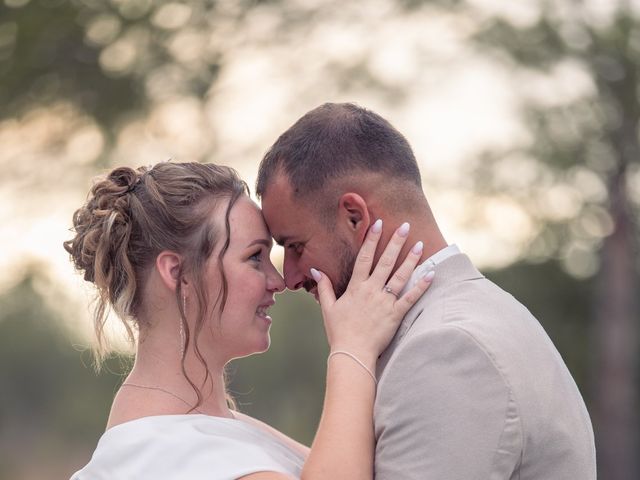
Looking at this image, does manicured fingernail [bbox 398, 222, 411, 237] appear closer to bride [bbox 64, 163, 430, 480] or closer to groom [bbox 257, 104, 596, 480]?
groom [bbox 257, 104, 596, 480]

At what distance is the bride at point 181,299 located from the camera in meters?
3.95

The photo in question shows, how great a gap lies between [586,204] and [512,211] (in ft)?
2.89

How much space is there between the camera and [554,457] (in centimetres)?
340

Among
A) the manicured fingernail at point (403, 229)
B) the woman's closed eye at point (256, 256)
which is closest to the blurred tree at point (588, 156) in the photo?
the woman's closed eye at point (256, 256)

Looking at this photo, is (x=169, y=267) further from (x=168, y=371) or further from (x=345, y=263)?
(x=345, y=263)

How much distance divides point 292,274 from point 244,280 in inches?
7.8

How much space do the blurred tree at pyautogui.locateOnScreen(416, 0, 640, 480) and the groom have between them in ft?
28.7

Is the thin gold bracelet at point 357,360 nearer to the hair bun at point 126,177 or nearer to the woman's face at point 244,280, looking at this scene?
the woman's face at point 244,280

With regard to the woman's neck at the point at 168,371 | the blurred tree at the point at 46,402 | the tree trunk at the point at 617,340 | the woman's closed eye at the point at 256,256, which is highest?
the woman's closed eye at the point at 256,256

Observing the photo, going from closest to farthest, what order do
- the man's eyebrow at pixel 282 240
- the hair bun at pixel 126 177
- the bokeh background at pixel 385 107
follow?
the man's eyebrow at pixel 282 240 → the hair bun at pixel 126 177 → the bokeh background at pixel 385 107

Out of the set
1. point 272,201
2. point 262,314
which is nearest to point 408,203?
point 272,201

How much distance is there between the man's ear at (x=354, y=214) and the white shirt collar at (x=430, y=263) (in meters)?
0.21

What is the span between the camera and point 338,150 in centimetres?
382

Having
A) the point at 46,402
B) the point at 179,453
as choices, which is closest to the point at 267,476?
the point at 179,453
